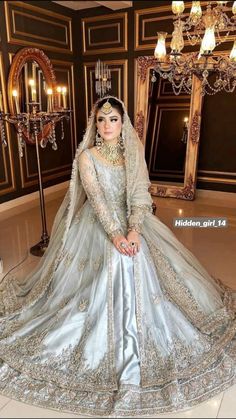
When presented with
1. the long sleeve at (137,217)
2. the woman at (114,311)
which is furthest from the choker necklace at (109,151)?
the long sleeve at (137,217)

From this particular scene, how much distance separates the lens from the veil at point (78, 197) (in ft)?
6.47

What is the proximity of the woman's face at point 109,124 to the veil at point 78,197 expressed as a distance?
5 cm

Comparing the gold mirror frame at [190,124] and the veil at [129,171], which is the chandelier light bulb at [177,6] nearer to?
the veil at [129,171]

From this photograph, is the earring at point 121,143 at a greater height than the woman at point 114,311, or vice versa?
the earring at point 121,143

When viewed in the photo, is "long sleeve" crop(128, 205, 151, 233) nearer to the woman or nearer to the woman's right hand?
the woman

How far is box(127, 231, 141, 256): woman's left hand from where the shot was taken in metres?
1.78

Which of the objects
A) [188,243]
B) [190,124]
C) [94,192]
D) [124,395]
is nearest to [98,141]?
[94,192]

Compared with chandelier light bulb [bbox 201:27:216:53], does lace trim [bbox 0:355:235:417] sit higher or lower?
lower

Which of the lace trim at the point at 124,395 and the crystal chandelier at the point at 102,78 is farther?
the crystal chandelier at the point at 102,78

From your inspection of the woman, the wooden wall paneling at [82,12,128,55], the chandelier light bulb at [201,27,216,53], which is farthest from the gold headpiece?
the wooden wall paneling at [82,12,128,55]

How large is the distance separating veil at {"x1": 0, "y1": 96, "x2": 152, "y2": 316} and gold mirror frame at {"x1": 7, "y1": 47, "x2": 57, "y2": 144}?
1.98 m

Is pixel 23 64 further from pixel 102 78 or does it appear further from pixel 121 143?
pixel 121 143

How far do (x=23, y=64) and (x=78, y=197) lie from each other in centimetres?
271

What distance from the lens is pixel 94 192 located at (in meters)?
1.92
